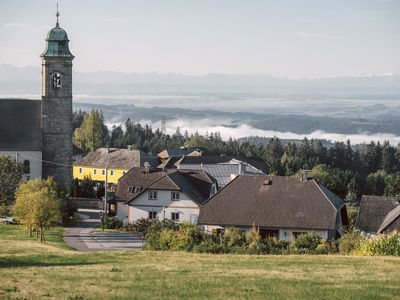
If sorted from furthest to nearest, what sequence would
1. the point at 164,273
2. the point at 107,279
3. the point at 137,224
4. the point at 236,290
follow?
the point at 137,224 < the point at 164,273 < the point at 107,279 < the point at 236,290

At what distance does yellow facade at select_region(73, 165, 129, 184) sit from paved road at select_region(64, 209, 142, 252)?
90.8ft

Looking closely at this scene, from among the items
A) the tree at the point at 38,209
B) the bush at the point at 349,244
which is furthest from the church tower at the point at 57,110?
the bush at the point at 349,244

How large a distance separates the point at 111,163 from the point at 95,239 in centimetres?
3878

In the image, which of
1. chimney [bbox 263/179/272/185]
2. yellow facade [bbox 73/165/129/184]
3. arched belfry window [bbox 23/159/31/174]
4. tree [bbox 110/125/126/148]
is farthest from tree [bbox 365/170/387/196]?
chimney [bbox 263/179/272/185]

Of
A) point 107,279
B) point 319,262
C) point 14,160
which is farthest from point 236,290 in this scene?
point 14,160

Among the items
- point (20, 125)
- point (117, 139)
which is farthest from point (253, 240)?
point (117, 139)

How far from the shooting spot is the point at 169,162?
3199 inches

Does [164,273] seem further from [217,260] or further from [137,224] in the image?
[137,224]

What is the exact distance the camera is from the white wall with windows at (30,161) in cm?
6581

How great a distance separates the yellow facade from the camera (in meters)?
84.0

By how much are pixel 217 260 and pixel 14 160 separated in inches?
1439

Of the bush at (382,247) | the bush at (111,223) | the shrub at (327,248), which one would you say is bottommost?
the bush at (111,223)

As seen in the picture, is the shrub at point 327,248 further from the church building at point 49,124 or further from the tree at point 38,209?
the church building at point 49,124

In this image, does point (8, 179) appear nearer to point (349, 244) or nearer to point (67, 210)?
point (67, 210)
